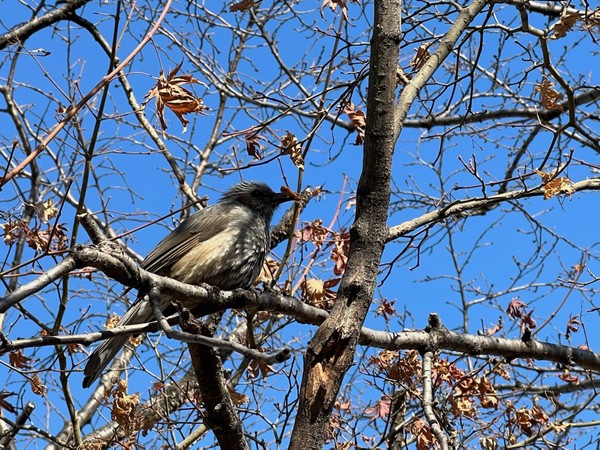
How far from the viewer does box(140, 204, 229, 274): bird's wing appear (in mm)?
5676

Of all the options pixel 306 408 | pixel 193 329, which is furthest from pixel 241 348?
pixel 193 329

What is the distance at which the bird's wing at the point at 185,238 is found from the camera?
568cm

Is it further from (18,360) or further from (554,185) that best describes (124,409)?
(554,185)

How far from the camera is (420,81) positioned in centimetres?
388

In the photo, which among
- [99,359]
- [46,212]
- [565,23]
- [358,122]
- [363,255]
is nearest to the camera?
[363,255]

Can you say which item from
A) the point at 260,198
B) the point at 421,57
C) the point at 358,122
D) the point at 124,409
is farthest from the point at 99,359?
the point at 421,57

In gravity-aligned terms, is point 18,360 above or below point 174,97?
below

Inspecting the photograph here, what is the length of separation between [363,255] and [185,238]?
2.62 metres

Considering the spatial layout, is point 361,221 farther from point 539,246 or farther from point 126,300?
point 539,246

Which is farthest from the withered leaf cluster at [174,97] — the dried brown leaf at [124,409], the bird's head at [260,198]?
the bird's head at [260,198]

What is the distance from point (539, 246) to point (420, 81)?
16.3 ft

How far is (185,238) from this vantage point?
5758 millimetres

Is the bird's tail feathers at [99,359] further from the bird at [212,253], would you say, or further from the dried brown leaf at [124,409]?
the bird at [212,253]

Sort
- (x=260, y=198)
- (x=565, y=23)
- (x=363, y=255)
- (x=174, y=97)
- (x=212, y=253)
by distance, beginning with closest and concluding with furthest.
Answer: (x=363, y=255)
(x=174, y=97)
(x=565, y=23)
(x=212, y=253)
(x=260, y=198)
